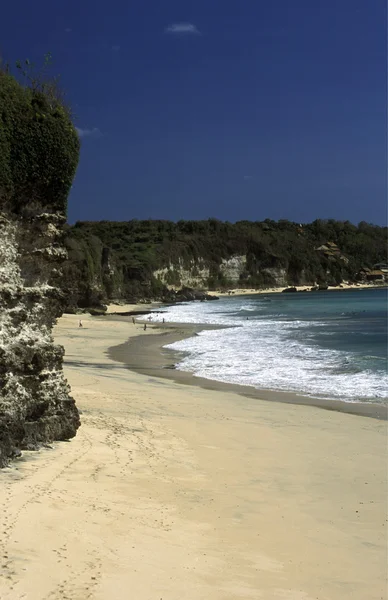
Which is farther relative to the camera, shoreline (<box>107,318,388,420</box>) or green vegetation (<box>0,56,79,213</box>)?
shoreline (<box>107,318,388,420</box>)

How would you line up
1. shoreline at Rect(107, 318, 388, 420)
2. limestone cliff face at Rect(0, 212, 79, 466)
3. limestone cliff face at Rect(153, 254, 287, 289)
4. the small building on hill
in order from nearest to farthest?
limestone cliff face at Rect(0, 212, 79, 466)
shoreline at Rect(107, 318, 388, 420)
limestone cliff face at Rect(153, 254, 287, 289)
the small building on hill

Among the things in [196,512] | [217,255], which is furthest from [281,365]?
[217,255]

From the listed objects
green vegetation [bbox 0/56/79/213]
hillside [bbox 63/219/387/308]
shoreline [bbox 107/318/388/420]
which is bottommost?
shoreline [bbox 107/318/388/420]

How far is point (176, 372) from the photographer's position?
2011 cm

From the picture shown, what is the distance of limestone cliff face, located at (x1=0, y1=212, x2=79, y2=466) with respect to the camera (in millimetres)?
7887

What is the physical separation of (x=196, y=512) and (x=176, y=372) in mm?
13418

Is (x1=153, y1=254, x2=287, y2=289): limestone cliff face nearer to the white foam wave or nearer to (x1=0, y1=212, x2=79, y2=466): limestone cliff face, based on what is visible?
the white foam wave

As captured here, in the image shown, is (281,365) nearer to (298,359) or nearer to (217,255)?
(298,359)

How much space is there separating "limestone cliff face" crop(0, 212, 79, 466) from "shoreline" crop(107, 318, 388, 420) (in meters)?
7.38

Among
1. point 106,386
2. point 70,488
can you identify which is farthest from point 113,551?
point 106,386

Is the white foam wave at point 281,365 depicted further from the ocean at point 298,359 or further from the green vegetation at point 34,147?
the green vegetation at point 34,147

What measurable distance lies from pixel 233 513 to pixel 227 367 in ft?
45.8

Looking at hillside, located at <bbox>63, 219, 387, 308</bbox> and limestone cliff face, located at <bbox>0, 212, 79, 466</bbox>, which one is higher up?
hillside, located at <bbox>63, 219, 387, 308</bbox>

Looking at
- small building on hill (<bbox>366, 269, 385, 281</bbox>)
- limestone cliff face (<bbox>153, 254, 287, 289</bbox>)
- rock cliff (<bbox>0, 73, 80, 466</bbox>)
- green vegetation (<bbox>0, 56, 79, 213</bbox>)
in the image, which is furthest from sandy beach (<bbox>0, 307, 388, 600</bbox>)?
small building on hill (<bbox>366, 269, 385, 281</bbox>)
